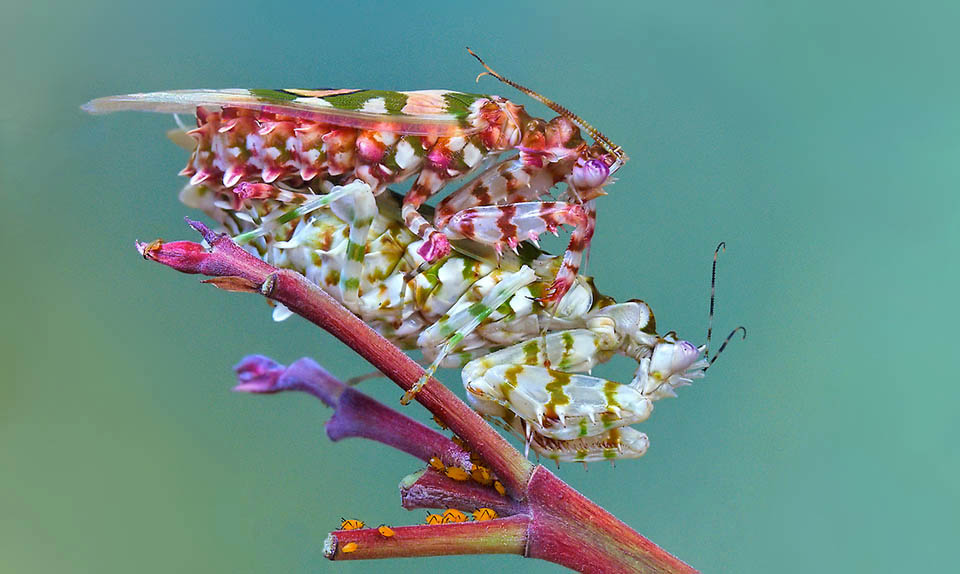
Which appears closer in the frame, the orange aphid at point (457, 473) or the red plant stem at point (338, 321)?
the red plant stem at point (338, 321)

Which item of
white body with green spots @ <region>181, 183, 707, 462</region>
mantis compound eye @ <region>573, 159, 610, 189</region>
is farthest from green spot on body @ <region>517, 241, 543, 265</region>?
mantis compound eye @ <region>573, 159, 610, 189</region>

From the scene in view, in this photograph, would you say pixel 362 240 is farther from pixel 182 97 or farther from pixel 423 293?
pixel 182 97


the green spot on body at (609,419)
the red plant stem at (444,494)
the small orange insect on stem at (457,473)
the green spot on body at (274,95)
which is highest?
the green spot on body at (274,95)

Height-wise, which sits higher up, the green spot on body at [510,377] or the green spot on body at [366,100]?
the green spot on body at [366,100]

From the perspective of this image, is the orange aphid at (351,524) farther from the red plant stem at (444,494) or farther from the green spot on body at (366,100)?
the green spot on body at (366,100)

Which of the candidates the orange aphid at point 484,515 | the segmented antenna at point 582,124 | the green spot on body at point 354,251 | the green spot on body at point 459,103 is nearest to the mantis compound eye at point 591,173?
the segmented antenna at point 582,124

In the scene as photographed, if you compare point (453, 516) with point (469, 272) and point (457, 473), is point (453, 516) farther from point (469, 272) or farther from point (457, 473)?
point (469, 272)

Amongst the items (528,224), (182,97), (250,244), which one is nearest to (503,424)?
(528,224)
